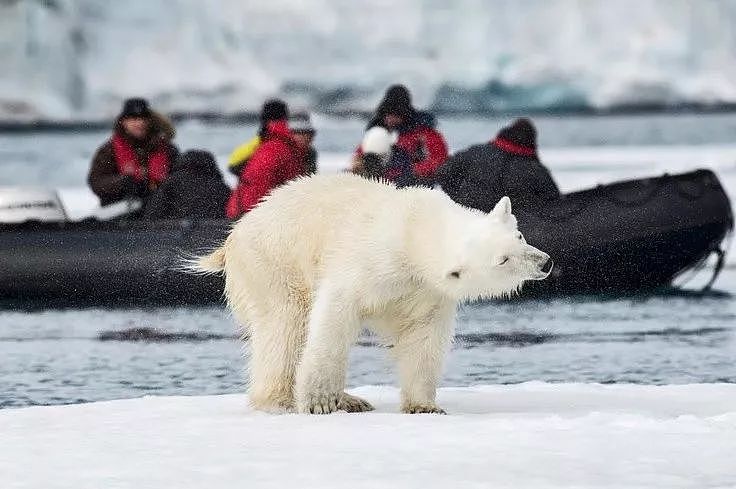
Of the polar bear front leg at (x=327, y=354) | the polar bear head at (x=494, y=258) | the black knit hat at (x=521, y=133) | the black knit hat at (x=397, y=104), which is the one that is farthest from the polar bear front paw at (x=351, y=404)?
the black knit hat at (x=397, y=104)

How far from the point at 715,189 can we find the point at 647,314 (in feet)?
4.36

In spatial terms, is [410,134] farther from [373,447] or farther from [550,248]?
Result: [373,447]

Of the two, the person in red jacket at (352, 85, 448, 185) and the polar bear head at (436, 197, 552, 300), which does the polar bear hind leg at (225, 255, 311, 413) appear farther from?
the person in red jacket at (352, 85, 448, 185)

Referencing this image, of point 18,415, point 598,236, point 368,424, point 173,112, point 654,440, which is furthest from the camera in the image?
point 173,112

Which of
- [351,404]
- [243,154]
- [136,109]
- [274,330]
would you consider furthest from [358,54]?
[351,404]

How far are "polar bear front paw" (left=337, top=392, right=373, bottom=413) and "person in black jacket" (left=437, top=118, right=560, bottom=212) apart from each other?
4101 millimetres

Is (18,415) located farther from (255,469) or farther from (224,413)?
(255,469)

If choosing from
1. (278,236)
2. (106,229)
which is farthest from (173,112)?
(278,236)

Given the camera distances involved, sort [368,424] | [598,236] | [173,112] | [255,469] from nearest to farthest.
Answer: [255,469] → [368,424] → [598,236] → [173,112]

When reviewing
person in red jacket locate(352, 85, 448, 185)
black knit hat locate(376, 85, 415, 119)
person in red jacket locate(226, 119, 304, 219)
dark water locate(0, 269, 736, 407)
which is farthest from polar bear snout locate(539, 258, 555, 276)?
black knit hat locate(376, 85, 415, 119)

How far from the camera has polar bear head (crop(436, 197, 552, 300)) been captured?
13.8 ft

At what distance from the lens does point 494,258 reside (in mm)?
4223

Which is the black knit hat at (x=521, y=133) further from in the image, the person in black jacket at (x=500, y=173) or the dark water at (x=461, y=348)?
the dark water at (x=461, y=348)

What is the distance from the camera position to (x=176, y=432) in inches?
158
